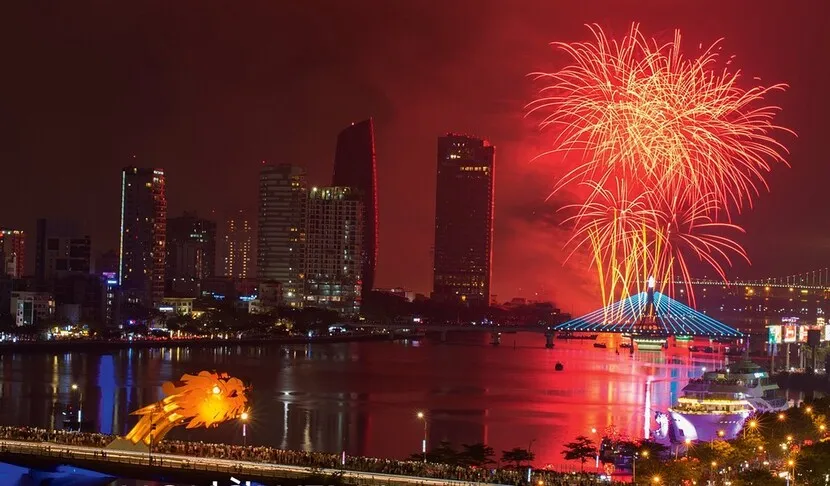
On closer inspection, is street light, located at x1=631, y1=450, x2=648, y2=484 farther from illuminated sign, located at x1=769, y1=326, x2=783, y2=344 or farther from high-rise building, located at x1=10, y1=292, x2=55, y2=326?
high-rise building, located at x1=10, y1=292, x2=55, y2=326

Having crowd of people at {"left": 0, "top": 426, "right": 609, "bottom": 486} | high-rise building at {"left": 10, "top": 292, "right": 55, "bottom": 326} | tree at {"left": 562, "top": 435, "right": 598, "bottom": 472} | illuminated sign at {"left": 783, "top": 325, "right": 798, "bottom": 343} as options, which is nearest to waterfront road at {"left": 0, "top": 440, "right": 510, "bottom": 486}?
crowd of people at {"left": 0, "top": 426, "right": 609, "bottom": 486}

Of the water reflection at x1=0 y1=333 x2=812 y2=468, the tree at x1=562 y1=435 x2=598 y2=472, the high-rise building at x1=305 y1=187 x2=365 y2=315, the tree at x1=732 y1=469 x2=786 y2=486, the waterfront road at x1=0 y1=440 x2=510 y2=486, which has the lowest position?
the water reflection at x1=0 y1=333 x2=812 y2=468

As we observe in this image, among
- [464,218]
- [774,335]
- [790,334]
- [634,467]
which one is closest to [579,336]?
[464,218]

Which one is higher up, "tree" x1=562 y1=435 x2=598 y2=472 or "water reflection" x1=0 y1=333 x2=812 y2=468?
"tree" x1=562 y1=435 x2=598 y2=472

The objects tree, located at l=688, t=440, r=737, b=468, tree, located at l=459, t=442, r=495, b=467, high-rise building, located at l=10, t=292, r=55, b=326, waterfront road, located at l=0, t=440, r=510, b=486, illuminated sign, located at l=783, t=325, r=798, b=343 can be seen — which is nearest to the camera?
waterfront road, located at l=0, t=440, r=510, b=486

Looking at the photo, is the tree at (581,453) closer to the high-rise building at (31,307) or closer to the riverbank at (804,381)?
the riverbank at (804,381)

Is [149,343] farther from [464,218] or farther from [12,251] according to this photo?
[464,218]

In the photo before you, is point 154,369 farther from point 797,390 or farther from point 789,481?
point 789,481
